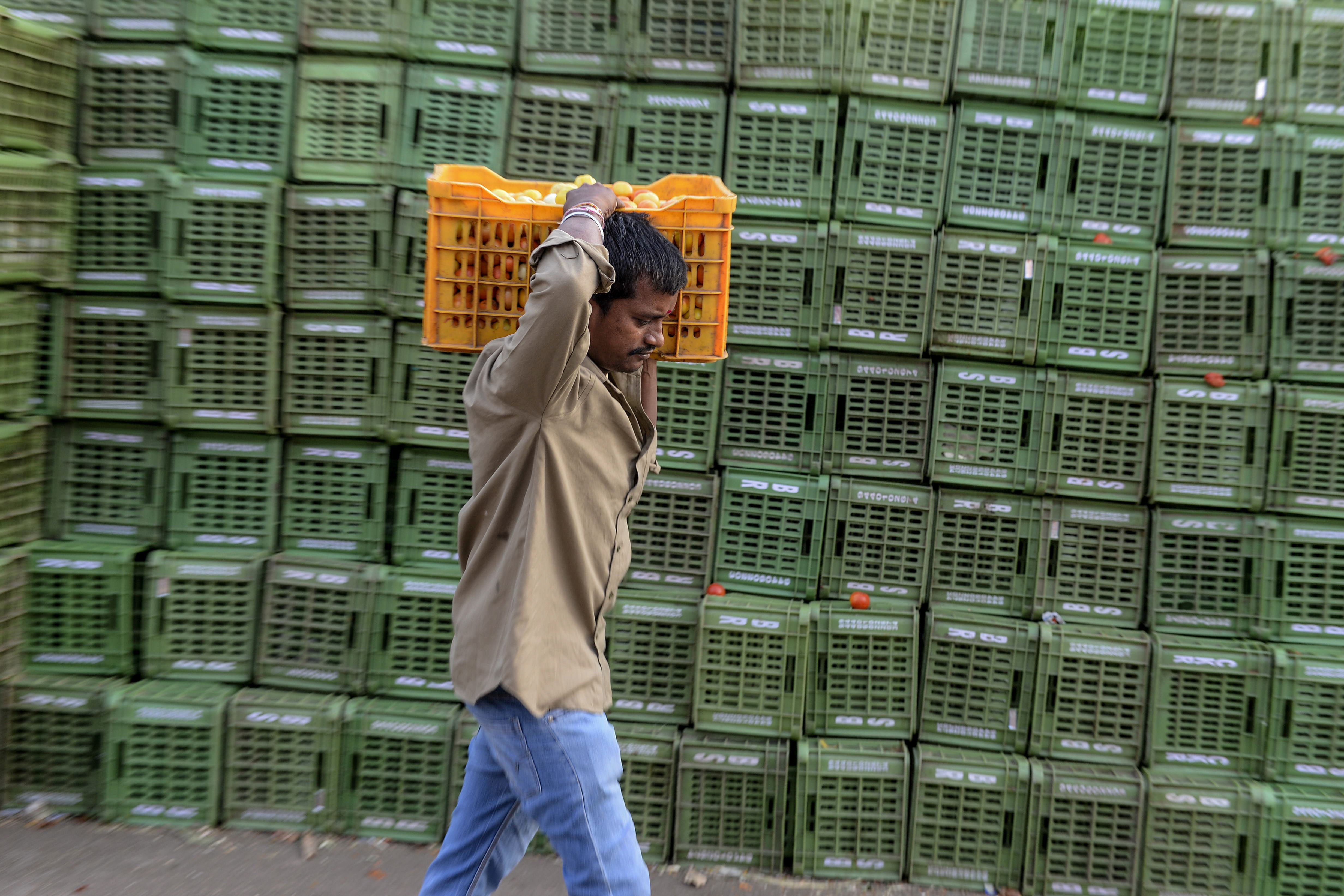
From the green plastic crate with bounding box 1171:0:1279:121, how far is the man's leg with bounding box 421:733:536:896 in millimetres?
4206

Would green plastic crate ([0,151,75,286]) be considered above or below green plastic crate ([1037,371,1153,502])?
above

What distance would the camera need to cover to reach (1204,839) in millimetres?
4004

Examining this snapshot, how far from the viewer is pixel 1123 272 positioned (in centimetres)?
414

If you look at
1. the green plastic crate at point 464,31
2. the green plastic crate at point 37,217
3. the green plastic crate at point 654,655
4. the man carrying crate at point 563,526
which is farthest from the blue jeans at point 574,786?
the green plastic crate at point 37,217

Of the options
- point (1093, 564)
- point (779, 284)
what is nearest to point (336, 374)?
point (779, 284)

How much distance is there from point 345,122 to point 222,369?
134 centimetres

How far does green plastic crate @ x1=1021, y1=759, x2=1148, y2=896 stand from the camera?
401 cm

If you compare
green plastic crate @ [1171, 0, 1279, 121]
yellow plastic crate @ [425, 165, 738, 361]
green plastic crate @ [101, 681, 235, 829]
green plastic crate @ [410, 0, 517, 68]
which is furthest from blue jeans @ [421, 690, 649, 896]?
green plastic crate @ [1171, 0, 1279, 121]

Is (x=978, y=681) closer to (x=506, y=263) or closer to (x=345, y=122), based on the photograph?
(x=506, y=263)

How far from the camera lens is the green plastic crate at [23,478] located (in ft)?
13.5

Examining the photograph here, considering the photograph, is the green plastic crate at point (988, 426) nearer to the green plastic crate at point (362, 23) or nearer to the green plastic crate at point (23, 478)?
the green plastic crate at point (362, 23)

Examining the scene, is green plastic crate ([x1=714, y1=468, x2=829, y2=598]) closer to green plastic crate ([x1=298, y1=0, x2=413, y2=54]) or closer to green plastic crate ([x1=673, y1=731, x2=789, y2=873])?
green plastic crate ([x1=673, y1=731, x2=789, y2=873])

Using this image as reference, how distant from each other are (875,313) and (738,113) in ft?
3.76

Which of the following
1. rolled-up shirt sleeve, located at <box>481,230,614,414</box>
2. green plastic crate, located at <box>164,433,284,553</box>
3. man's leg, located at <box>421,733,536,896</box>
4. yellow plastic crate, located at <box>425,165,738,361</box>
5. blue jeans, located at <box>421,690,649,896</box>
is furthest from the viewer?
green plastic crate, located at <box>164,433,284,553</box>
